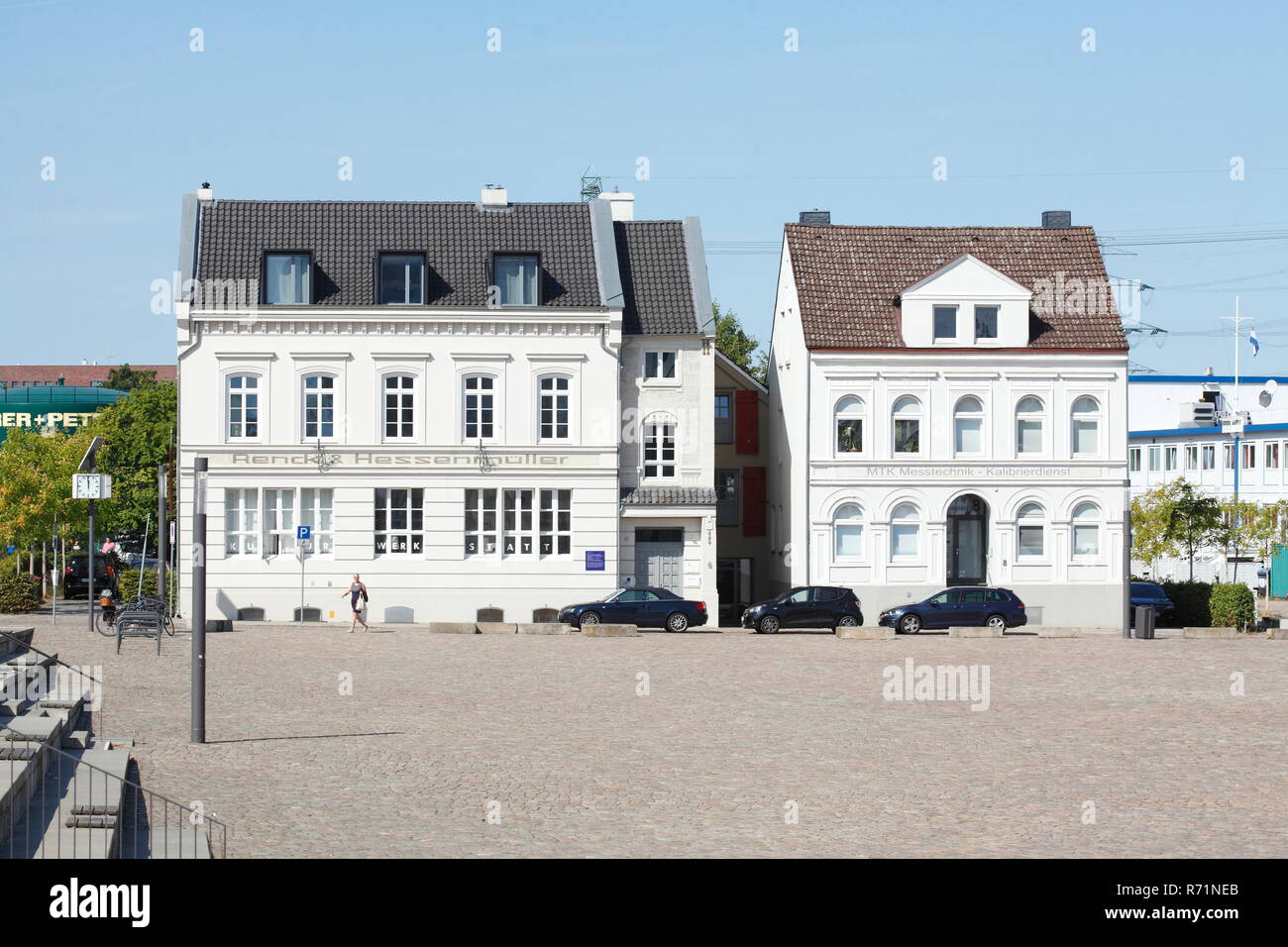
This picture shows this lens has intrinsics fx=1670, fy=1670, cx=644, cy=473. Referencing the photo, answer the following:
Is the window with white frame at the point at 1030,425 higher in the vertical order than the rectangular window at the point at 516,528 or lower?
higher

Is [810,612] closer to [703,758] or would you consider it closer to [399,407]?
[399,407]

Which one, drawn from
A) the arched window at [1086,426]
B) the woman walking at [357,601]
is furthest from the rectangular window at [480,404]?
the arched window at [1086,426]

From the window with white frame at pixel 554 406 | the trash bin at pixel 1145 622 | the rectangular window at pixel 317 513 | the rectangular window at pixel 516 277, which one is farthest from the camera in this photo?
the rectangular window at pixel 516 277

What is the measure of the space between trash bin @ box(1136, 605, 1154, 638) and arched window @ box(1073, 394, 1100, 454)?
9.86 metres

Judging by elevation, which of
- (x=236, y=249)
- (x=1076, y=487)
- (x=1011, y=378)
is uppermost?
(x=236, y=249)

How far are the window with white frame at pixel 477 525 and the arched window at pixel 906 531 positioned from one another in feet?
41.3

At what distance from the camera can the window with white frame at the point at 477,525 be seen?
2015 inches

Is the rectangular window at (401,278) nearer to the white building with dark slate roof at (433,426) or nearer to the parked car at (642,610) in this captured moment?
the white building with dark slate roof at (433,426)

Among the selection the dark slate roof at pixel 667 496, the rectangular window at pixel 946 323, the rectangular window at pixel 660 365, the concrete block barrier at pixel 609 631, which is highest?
the rectangular window at pixel 946 323

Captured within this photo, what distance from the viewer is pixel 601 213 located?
53.5 meters

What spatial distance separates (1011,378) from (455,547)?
1830 cm

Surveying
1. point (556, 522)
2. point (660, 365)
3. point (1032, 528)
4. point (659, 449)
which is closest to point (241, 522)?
point (556, 522)
